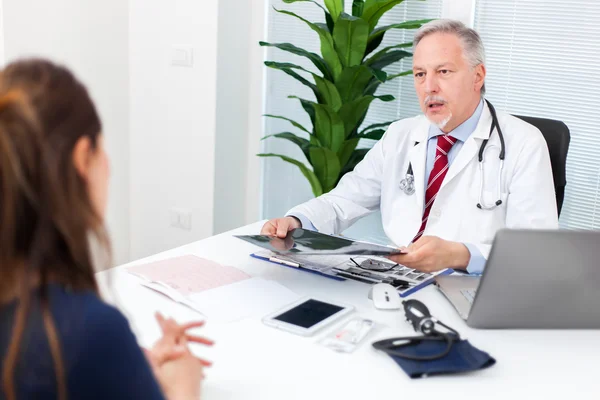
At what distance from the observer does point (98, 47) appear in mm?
3264

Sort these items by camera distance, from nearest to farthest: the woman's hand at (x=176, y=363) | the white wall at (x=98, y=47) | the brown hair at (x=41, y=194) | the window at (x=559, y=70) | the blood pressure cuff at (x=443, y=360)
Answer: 1. the brown hair at (x=41, y=194)
2. the woman's hand at (x=176, y=363)
3. the blood pressure cuff at (x=443, y=360)
4. the window at (x=559, y=70)
5. the white wall at (x=98, y=47)

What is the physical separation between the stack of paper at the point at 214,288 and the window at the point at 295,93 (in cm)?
156

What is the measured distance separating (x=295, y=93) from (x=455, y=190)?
140 cm

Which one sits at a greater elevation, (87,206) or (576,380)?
(87,206)

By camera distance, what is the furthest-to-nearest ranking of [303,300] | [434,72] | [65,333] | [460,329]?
1. [434,72]
2. [303,300]
3. [460,329]
4. [65,333]

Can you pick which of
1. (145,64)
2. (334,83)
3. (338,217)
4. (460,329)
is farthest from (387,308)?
(145,64)

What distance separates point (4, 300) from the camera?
70 centimetres

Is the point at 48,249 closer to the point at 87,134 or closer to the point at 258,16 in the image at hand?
the point at 87,134

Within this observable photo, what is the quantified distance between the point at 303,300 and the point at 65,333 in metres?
Result: 0.83

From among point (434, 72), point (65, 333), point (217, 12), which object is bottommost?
point (65, 333)

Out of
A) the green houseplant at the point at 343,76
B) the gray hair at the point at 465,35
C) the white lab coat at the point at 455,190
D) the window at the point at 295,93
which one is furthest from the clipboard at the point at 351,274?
the window at the point at 295,93

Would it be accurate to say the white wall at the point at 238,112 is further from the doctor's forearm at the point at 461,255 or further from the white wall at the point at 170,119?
the doctor's forearm at the point at 461,255

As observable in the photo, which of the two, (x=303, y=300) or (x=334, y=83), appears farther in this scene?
(x=334, y=83)

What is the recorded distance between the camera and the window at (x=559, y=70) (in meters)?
2.53
